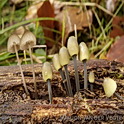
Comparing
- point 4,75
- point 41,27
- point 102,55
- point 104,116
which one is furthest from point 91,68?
Result: point 41,27

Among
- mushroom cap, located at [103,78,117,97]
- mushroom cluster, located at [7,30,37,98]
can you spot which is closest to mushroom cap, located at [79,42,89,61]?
mushroom cap, located at [103,78,117,97]

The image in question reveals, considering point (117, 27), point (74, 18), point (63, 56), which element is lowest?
point (63, 56)

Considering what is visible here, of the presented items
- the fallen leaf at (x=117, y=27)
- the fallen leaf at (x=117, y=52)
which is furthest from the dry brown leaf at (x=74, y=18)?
the fallen leaf at (x=117, y=52)

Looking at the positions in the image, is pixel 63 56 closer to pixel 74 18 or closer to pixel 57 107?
pixel 57 107

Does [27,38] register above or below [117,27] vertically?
below

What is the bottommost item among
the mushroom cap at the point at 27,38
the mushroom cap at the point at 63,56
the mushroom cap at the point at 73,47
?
the mushroom cap at the point at 63,56

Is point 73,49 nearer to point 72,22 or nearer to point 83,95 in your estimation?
point 83,95

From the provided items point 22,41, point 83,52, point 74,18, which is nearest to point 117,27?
point 74,18

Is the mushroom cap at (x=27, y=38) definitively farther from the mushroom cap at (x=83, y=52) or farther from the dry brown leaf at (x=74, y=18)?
the dry brown leaf at (x=74, y=18)
